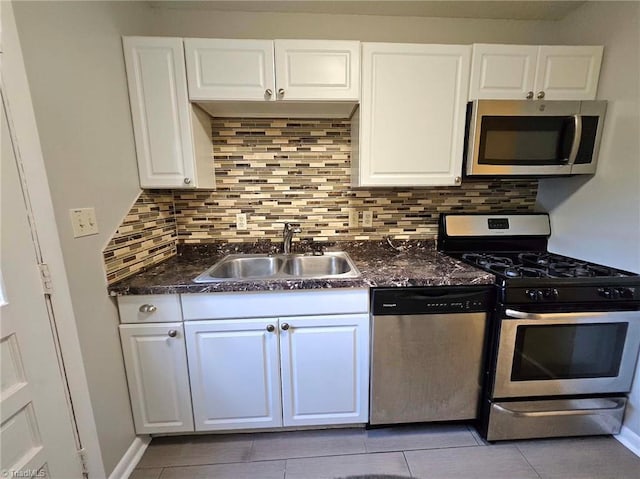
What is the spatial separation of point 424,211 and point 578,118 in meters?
0.92

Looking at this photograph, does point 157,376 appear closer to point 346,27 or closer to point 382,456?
point 382,456

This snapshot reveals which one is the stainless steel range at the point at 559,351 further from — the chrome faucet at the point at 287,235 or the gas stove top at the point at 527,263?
Answer: the chrome faucet at the point at 287,235

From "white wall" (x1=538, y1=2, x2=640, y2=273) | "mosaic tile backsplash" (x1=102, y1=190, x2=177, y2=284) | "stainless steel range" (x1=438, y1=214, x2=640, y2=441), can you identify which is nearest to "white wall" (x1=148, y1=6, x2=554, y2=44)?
"white wall" (x1=538, y1=2, x2=640, y2=273)

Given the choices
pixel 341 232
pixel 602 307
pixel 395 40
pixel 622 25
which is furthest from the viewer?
Answer: pixel 341 232

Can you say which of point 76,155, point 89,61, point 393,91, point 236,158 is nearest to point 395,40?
point 393,91

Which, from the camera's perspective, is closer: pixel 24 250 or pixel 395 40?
pixel 24 250

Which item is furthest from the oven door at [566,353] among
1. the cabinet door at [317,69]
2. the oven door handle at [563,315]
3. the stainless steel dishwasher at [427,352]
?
the cabinet door at [317,69]

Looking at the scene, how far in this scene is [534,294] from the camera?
1.29 m

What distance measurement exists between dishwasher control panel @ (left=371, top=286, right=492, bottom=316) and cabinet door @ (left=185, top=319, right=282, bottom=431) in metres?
0.56

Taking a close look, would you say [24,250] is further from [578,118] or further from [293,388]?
[578,118]

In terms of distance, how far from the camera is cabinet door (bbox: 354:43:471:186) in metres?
1.48

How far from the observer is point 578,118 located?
147cm

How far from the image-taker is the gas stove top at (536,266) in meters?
1.39

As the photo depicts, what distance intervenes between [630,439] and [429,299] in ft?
4.31
